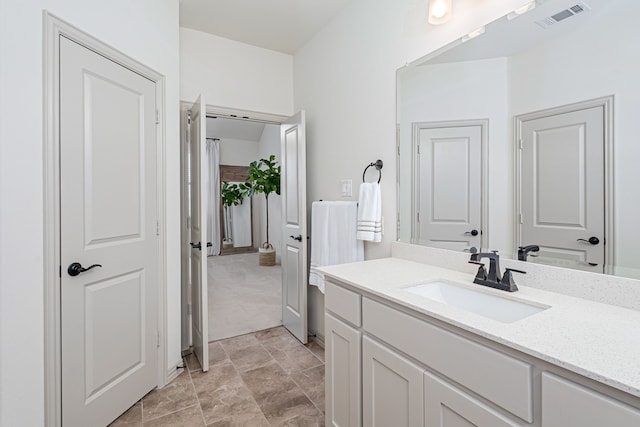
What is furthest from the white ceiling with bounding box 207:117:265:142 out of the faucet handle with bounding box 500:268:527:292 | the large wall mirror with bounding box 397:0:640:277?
the faucet handle with bounding box 500:268:527:292

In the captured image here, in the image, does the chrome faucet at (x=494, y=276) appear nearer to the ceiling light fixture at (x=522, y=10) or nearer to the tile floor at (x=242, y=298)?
the ceiling light fixture at (x=522, y=10)

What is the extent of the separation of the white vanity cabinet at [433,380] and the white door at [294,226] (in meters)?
1.23

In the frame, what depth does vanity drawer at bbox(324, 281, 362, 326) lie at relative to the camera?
55.7 inches

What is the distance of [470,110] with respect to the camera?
1.59m

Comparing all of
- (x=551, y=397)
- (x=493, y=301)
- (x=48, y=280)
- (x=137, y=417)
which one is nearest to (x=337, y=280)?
(x=493, y=301)

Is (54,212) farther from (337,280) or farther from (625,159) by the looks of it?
(625,159)

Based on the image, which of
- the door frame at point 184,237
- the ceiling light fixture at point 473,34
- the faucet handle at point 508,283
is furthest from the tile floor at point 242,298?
the ceiling light fixture at point 473,34

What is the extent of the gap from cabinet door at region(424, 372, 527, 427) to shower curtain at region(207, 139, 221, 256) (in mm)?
6571

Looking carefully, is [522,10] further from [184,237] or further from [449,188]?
[184,237]

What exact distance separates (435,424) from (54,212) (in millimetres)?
1835

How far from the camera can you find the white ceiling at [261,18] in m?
2.41

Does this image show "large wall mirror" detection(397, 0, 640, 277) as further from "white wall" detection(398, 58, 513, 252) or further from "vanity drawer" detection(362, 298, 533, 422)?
"vanity drawer" detection(362, 298, 533, 422)

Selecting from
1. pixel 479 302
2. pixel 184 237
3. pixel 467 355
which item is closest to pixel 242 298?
pixel 184 237

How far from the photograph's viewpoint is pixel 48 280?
1.48m
